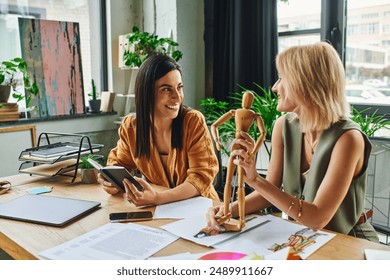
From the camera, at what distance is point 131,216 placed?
48.7 inches

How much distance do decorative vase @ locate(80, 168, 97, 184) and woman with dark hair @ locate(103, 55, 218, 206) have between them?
0.29ft

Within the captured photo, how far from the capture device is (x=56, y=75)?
3.16m

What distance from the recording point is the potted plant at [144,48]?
3.11 metres

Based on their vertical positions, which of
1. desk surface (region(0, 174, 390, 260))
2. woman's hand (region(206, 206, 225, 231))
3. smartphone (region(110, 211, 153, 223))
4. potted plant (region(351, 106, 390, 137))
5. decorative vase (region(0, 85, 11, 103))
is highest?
decorative vase (region(0, 85, 11, 103))

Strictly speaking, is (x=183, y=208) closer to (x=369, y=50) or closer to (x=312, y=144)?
(x=312, y=144)

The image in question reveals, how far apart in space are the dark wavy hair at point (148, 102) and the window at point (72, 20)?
1.85m

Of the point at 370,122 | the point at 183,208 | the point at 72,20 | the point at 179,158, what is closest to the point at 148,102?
the point at 179,158

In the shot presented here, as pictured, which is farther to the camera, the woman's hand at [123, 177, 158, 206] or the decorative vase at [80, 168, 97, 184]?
the decorative vase at [80, 168, 97, 184]

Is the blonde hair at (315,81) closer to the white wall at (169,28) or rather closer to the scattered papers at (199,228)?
the scattered papers at (199,228)

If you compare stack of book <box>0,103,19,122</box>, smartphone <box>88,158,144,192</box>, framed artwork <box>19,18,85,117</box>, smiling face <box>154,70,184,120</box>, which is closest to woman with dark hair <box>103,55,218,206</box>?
smiling face <box>154,70,184,120</box>

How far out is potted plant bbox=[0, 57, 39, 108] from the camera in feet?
9.21

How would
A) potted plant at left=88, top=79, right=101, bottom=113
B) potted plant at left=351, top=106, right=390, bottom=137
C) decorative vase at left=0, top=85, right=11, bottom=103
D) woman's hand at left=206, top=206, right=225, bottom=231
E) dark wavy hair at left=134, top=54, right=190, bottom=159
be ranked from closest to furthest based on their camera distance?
woman's hand at left=206, top=206, right=225, bottom=231 < dark wavy hair at left=134, top=54, right=190, bottom=159 < potted plant at left=351, top=106, right=390, bottom=137 < decorative vase at left=0, top=85, right=11, bottom=103 < potted plant at left=88, top=79, right=101, bottom=113

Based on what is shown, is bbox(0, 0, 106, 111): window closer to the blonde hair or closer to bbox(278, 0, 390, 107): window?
bbox(278, 0, 390, 107): window

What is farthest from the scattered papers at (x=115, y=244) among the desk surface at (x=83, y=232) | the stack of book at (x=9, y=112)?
the stack of book at (x=9, y=112)
